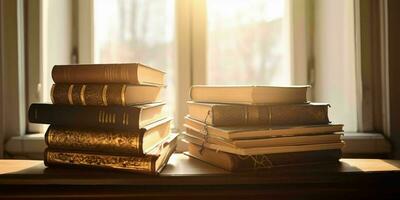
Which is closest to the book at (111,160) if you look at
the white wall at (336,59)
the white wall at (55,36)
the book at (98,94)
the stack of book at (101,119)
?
the stack of book at (101,119)

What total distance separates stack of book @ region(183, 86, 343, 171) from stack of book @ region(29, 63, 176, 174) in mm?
136

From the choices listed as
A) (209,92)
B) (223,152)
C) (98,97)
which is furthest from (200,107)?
(98,97)

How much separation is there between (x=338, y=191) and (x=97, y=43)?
1.03 m

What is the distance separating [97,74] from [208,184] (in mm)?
347

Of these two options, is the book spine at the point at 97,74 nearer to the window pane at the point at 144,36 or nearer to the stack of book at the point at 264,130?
the stack of book at the point at 264,130

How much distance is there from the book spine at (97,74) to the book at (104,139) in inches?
4.4

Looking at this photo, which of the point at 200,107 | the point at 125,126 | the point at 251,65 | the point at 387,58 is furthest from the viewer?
the point at 251,65

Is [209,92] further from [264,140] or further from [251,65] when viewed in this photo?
[251,65]

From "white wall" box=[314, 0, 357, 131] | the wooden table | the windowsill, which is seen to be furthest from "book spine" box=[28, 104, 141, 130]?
"white wall" box=[314, 0, 357, 131]

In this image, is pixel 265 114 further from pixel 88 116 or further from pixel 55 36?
pixel 55 36

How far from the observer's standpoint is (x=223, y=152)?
81 centimetres

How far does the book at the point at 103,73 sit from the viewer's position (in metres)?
0.78

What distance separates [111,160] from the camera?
78 centimetres

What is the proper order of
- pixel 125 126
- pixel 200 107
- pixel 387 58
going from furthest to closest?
1. pixel 387 58
2. pixel 200 107
3. pixel 125 126
